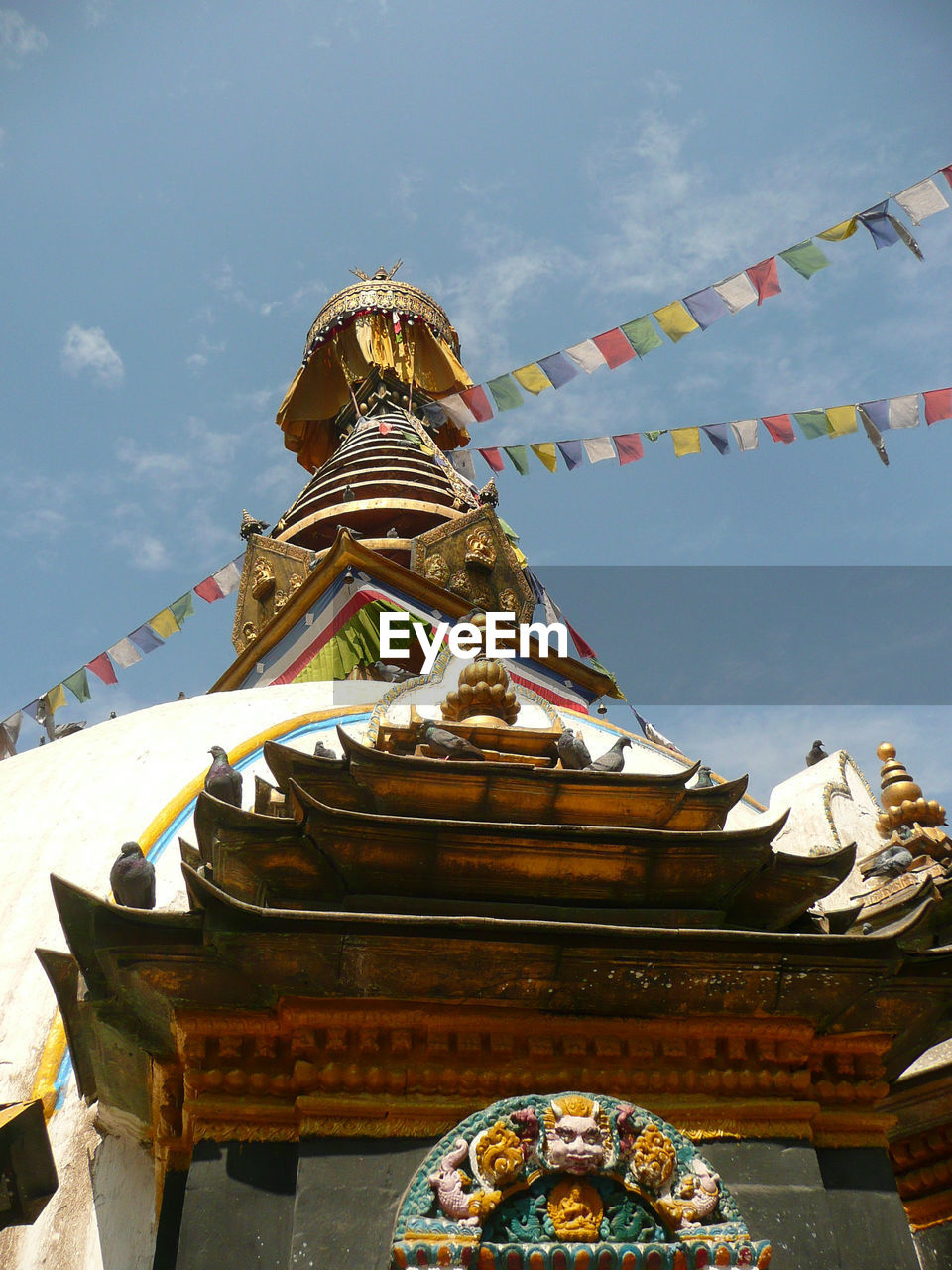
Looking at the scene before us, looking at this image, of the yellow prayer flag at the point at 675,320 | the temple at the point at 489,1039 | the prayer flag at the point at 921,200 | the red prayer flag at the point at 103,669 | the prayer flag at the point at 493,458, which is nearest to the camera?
the temple at the point at 489,1039

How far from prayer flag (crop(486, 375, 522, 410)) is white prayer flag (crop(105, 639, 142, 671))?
4953 millimetres

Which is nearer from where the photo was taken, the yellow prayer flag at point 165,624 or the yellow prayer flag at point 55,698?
the yellow prayer flag at point 55,698

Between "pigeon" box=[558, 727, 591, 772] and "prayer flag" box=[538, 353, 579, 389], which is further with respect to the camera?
"prayer flag" box=[538, 353, 579, 389]

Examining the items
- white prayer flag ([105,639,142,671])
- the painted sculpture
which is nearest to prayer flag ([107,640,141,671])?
white prayer flag ([105,639,142,671])

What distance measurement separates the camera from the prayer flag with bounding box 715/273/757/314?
1122 cm

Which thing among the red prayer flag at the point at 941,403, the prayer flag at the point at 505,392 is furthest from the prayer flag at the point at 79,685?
the red prayer flag at the point at 941,403

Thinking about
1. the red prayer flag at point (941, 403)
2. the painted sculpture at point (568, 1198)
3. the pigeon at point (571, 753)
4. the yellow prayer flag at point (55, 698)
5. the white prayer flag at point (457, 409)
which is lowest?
the painted sculpture at point (568, 1198)

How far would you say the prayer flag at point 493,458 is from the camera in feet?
48.0

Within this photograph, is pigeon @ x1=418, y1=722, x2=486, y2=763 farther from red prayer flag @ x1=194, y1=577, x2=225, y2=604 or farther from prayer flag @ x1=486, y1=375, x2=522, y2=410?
red prayer flag @ x1=194, y1=577, x2=225, y2=604

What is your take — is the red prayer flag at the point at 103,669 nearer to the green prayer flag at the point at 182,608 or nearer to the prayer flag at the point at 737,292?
the green prayer flag at the point at 182,608

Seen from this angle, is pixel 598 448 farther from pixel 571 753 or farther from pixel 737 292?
pixel 571 753

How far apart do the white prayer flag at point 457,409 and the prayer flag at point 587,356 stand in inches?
119

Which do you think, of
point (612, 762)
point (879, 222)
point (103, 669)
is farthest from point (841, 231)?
point (103, 669)

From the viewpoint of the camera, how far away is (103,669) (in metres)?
13.1
